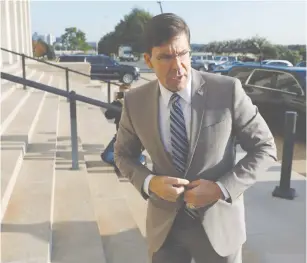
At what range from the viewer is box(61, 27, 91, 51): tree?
6256 centimetres

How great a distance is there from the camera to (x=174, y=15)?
1471 millimetres

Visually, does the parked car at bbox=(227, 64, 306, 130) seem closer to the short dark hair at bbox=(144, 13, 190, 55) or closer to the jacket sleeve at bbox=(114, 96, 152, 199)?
the jacket sleeve at bbox=(114, 96, 152, 199)

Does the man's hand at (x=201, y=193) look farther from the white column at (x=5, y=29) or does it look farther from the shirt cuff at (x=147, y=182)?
the white column at (x=5, y=29)

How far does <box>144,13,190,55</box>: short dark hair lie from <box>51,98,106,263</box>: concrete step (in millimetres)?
1890

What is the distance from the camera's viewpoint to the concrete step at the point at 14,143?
335 cm

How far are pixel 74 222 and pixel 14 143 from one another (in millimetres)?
1741

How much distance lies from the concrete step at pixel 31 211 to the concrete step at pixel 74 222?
0.13 metres

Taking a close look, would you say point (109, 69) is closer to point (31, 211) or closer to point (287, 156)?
point (287, 156)

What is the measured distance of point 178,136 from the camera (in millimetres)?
1543

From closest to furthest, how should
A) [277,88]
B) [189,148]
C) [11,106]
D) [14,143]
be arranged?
1. [189,148]
2. [14,143]
3. [11,106]
4. [277,88]

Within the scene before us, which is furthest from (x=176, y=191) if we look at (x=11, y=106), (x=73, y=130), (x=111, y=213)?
(x=11, y=106)

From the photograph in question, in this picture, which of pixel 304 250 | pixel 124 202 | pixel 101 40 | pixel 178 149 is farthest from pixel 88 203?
pixel 101 40

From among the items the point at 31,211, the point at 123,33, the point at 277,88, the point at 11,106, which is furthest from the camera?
the point at 123,33

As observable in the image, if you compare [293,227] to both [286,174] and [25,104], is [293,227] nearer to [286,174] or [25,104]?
[286,174]
